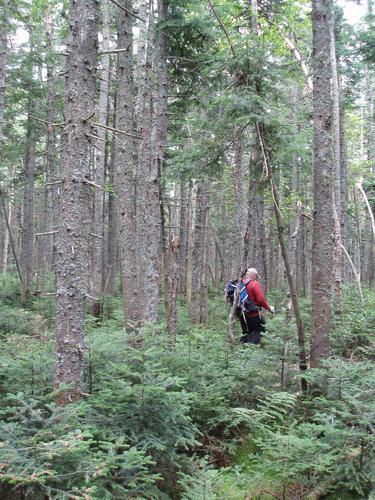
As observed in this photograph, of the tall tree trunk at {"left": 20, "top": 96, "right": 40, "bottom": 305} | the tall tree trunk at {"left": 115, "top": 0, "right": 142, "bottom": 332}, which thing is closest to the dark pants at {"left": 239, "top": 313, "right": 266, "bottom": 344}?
the tall tree trunk at {"left": 115, "top": 0, "right": 142, "bottom": 332}

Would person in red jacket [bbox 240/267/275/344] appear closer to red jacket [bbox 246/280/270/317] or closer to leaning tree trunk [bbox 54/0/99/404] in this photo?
red jacket [bbox 246/280/270/317]

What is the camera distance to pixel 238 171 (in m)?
12.6

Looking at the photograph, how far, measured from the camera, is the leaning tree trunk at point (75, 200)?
4.52 meters

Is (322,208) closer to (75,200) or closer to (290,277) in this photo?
(290,277)

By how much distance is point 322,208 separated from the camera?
20.7 feet

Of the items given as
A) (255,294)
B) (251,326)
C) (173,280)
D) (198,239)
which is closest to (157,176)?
(173,280)

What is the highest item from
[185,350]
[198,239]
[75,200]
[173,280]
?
[198,239]

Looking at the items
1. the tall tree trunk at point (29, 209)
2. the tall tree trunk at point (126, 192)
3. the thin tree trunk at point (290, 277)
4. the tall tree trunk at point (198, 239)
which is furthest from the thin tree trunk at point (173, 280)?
the tall tree trunk at point (29, 209)

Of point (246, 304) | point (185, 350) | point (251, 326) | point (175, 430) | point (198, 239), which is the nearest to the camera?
point (175, 430)

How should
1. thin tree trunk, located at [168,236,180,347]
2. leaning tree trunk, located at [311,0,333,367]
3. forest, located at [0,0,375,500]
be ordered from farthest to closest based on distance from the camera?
1. thin tree trunk, located at [168,236,180,347]
2. leaning tree trunk, located at [311,0,333,367]
3. forest, located at [0,0,375,500]

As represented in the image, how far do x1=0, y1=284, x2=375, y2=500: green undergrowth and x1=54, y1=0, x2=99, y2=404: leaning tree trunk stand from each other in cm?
36

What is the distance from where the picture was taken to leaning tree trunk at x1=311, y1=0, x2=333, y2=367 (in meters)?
6.32

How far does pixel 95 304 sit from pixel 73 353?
32.0 ft

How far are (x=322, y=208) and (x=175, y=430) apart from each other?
12.3ft
